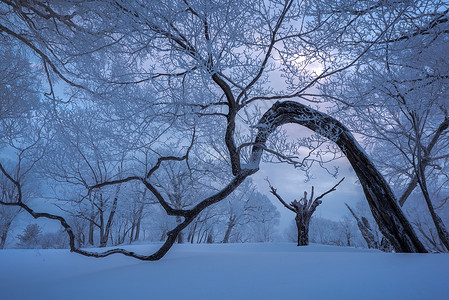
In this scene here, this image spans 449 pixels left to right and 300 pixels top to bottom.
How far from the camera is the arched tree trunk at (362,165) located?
322 centimetres

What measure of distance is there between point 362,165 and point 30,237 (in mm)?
16313

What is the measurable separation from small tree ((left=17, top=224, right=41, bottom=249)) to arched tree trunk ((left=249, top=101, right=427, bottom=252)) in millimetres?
15087

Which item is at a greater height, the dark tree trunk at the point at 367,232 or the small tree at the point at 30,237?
the dark tree trunk at the point at 367,232

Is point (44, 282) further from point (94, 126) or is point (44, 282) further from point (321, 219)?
point (321, 219)

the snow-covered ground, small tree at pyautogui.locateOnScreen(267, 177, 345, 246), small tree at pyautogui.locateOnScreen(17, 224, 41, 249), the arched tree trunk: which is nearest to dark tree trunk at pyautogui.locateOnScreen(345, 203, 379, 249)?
small tree at pyautogui.locateOnScreen(267, 177, 345, 246)

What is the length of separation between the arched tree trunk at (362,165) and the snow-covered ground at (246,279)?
1.19 meters

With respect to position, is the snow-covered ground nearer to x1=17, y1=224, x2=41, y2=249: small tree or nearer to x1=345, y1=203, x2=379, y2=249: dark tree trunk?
x1=345, y1=203, x2=379, y2=249: dark tree trunk

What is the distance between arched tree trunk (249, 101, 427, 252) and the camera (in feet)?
10.6

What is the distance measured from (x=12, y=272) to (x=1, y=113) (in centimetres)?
485

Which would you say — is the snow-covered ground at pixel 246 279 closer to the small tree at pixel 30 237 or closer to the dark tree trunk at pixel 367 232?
the dark tree trunk at pixel 367 232

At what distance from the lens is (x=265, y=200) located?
14898mm

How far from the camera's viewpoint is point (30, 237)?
13.4 m

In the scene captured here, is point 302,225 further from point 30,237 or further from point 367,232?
point 30,237

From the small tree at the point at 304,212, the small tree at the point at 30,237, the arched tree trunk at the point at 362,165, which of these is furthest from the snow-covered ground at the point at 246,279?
the small tree at the point at 30,237
